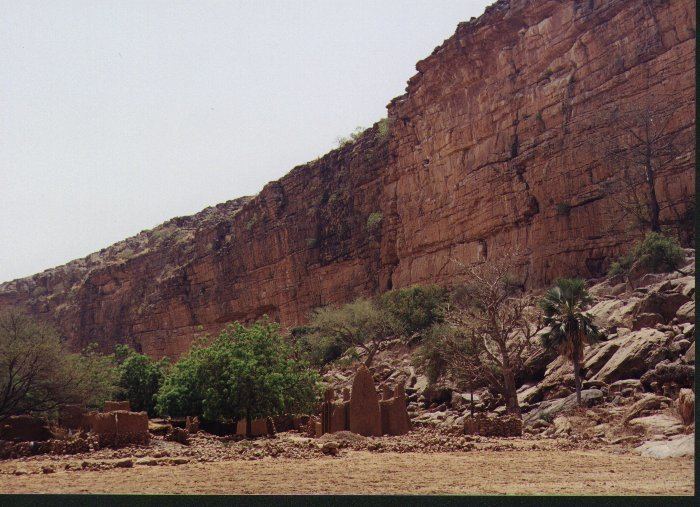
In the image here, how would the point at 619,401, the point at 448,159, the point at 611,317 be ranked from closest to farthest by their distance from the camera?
the point at 619,401
the point at 611,317
the point at 448,159

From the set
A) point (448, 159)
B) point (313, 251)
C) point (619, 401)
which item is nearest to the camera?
point (619, 401)

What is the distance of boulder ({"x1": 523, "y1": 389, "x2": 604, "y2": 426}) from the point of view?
82.1 feet

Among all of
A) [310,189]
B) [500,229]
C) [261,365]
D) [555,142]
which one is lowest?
[261,365]

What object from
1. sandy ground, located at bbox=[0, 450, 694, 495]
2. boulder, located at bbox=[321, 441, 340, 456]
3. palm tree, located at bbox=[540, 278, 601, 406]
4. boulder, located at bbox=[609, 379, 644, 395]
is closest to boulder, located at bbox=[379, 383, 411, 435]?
boulder, located at bbox=[321, 441, 340, 456]

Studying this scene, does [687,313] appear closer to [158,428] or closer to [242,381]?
[242,381]

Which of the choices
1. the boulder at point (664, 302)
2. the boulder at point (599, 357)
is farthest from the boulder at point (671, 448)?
the boulder at point (664, 302)

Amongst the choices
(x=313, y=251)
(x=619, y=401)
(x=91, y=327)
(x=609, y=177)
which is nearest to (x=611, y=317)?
(x=619, y=401)

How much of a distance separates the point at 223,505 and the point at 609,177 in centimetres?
3609

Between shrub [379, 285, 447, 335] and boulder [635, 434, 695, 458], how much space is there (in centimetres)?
2969

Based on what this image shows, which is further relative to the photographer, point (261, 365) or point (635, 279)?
point (635, 279)

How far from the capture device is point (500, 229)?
162 ft

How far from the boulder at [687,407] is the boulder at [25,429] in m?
17.9

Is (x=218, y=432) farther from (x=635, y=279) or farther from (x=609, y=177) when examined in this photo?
(x=609, y=177)

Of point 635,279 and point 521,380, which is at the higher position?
point 635,279
